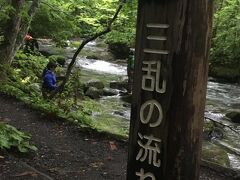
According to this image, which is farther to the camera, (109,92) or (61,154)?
(109,92)

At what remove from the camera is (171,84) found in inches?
111

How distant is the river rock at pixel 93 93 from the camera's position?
47.0 feet

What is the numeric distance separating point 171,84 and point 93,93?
11723 millimetres

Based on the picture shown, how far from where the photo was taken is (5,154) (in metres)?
5.67

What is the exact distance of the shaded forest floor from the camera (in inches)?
218

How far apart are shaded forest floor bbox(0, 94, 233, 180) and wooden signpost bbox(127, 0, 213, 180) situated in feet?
8.92

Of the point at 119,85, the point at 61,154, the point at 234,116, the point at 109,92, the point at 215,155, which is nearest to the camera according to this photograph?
the point at 61,154

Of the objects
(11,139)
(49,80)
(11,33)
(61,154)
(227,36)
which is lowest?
(61,154)

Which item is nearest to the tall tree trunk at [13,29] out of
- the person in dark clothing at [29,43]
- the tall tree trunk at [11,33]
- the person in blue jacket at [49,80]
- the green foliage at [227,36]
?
the tall tree trunk at [11,33]

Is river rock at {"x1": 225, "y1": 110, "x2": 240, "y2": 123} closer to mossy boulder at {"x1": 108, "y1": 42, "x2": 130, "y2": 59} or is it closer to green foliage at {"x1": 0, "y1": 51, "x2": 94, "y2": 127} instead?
green foliage at {"x1": 0, "y1": 51, "x2": 94, "y2": 127}

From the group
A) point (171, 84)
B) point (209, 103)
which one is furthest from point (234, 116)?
point (171, 84)

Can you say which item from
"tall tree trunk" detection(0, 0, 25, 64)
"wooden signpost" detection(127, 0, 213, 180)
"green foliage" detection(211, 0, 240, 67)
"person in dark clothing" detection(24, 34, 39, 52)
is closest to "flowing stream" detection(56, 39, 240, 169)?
"green foliage" detection(211, 0, 240, 67)

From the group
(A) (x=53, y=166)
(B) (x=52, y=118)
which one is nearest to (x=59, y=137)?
(B) (x=52, y=118)

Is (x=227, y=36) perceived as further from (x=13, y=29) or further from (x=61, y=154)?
(x=61, y=154)
